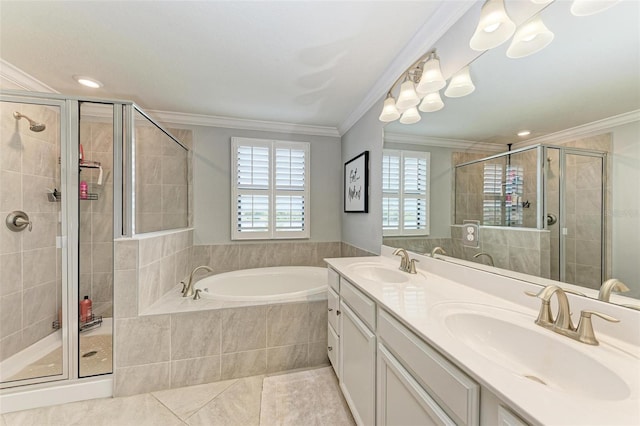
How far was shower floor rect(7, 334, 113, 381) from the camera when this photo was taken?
1.63 metres

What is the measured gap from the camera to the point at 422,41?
4.88 feet

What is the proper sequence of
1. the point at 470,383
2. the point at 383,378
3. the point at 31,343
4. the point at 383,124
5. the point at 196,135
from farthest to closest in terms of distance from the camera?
the point at 196,135 → the point at 383,124 → the point at 31,343 → the point at 383,378 → the point at 470,383

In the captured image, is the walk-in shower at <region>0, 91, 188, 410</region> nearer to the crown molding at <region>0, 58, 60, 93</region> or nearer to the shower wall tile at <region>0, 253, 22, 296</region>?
the shower wall tile at <region>0, 253, 22, 296</region>

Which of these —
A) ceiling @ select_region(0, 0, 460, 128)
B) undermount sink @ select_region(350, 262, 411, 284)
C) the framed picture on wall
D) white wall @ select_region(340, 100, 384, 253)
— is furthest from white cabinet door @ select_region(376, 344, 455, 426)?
ceiling @ select_region(0, 0, 460, 128)

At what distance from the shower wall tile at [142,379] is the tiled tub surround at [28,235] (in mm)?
664

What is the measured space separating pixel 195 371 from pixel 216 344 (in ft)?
0.73

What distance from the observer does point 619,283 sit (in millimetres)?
769

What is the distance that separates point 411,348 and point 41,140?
8.96 feet

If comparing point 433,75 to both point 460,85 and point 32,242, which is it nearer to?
point 460,85

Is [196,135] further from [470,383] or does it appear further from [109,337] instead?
[470,383]

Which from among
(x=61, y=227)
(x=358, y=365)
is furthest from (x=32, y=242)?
(x=358, y=365)

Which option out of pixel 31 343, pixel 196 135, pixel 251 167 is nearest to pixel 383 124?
pixel 251 167

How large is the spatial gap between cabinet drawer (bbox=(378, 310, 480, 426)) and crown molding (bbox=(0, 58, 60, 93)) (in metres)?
3.17

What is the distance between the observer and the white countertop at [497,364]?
46 cm
